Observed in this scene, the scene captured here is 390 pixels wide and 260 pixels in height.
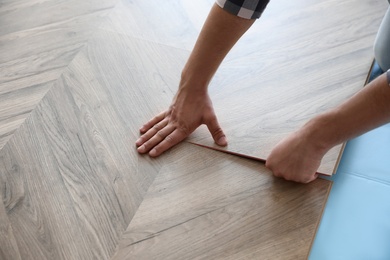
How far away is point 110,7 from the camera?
158 centimetres

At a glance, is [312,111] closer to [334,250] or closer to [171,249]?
[334,250]

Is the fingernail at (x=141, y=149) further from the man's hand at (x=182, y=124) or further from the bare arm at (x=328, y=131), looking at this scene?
the bare arm at (x=328, y=131)

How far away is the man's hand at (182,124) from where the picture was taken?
1161mm

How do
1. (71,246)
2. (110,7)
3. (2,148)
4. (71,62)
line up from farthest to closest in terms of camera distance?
A: (110,7)
(71,62)
(2,148)
(71,246)

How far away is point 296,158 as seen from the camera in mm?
1047

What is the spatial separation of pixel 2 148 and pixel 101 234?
Result: 16.1 inches

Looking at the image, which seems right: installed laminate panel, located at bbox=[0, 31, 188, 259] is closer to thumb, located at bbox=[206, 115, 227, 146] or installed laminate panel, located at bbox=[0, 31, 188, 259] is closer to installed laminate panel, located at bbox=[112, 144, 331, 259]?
installed laminate panel, located at bbox=[112, 144, 331, 259]

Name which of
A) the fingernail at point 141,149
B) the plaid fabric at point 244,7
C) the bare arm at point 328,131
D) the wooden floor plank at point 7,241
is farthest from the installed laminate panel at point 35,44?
the bare arm at point 328,131

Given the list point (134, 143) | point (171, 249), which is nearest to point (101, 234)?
point (171, 249)

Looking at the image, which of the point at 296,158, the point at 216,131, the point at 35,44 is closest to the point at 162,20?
the point at 35,44

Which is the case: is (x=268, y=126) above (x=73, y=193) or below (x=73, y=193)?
above

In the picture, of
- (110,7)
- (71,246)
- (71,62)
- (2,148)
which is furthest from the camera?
(110,7)

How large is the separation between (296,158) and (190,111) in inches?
12.7

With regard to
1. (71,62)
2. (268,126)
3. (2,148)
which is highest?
(268,126)
